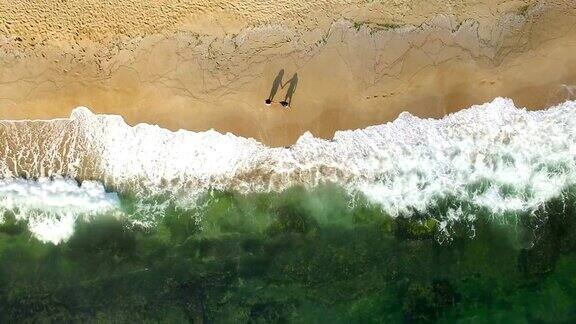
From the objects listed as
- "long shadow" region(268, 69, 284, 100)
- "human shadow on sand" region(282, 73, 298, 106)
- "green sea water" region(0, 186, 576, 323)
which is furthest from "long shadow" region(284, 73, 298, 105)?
"green sea water" region(0, 186, 576, 323)

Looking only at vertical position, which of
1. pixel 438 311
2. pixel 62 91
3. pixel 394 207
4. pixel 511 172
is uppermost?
pixel 62 91

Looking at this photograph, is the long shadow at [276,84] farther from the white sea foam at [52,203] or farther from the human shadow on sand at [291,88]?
the white sea foam at [52,203]

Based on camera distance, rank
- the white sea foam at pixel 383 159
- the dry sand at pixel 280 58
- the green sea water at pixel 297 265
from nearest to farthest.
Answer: the dry sand at pixel 280 58, the white sea foam at pixel 383 159, the green sea water at pixel 297 265

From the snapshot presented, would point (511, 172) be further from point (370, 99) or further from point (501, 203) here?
point (370, 99)

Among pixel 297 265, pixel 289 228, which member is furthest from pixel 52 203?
pixel 297 265

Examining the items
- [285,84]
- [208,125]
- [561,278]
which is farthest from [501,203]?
[208,125]

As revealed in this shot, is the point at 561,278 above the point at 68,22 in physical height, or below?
below

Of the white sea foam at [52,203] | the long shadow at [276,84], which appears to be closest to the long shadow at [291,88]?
the long shadow at [276,84]
